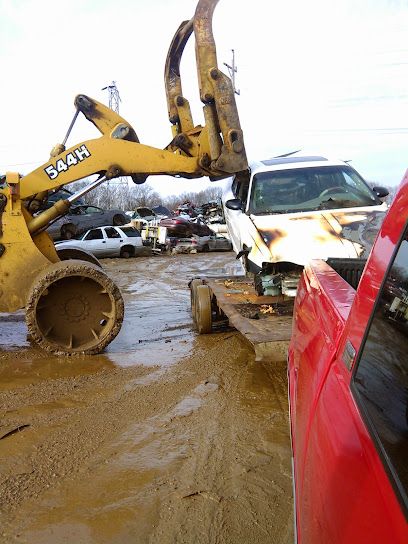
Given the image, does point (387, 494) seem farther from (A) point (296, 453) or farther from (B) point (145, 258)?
(B) point (145, 258)

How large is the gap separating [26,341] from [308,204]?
4.32 m

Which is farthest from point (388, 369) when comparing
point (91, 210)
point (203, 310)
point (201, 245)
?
point (91, 210)

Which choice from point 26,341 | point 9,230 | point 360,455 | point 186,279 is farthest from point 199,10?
point 186,279

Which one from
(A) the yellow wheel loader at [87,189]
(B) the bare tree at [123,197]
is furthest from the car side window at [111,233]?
(B) the bare tree at [123,197]

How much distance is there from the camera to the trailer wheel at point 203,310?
727 centimetres

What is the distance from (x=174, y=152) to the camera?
7.59 metres

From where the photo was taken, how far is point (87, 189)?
6.93 m

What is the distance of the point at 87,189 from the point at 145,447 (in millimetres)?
4091

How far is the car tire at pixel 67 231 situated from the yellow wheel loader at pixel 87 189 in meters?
14.9

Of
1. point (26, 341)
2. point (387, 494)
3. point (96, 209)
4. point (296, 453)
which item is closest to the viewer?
point (387, 494)

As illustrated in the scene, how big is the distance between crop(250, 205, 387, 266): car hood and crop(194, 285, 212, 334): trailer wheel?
1.40 metres

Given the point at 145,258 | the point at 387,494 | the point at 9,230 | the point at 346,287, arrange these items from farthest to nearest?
the point at 145,258 < the point at 9,230 < the point at 346,287 < the point at 387,494

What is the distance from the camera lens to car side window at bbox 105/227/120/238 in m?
21.2

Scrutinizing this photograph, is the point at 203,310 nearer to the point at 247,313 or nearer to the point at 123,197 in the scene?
the point at 247,313
